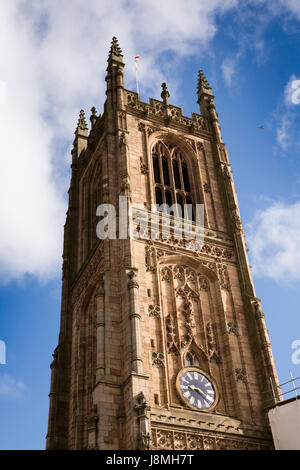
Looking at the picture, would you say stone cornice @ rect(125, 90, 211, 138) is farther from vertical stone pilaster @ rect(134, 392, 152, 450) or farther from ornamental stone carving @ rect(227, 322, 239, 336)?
vertical stone pilaster @ rect(134, 392, 152, 450)

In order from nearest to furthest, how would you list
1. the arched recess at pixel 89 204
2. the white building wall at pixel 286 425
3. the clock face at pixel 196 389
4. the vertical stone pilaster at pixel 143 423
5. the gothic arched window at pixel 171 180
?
the vertical stone pilaster at pixel 143 423, the white building wall at pixel 286 425, the clock face at pixel 196 389, the gothic arched window at pixel 171 180, the arched recess at pixel 89 204

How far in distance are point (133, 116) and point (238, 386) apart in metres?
20.2

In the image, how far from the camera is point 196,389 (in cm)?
3116

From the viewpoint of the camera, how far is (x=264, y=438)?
3036 cm

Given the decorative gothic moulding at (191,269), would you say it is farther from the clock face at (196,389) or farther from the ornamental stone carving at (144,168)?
the ornamental stone carving at (144,168)

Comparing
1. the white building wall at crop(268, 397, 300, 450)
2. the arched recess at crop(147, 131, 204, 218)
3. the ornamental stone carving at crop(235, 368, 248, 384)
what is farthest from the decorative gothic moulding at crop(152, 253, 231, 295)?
the white building wall at crop(268, 397, 300, 450)

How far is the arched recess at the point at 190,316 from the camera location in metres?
32.3

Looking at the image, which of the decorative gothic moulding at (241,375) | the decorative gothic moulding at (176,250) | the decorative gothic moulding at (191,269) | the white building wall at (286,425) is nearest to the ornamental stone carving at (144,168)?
the decorative gothic moulding at (176,250)

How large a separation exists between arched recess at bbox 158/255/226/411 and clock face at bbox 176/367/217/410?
367 mm

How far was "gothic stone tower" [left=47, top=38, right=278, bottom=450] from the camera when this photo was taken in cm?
2889

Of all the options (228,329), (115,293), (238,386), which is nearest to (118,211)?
(115,293)

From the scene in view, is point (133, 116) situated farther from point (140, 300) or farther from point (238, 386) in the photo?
point (238, 386)

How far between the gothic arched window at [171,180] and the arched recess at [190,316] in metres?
4.86

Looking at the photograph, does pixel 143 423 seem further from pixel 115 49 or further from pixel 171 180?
pixel 115 49
